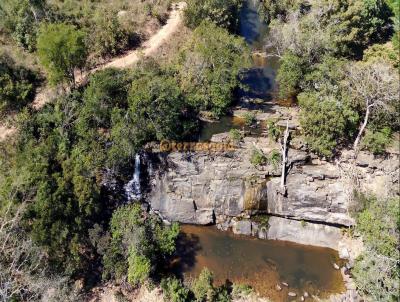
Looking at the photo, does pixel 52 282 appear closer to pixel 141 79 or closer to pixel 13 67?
pixel 141 79

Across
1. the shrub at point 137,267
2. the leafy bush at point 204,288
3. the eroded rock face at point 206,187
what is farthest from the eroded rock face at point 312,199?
the shrub at point 137,267

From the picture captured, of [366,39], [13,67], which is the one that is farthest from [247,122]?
[13,67]

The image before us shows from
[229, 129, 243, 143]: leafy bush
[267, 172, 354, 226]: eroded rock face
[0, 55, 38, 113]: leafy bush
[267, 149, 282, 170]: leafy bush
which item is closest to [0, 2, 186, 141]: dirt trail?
[0, 55, 38, 113]: leafy bush

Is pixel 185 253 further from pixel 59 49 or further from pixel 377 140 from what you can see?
pixel 59 49

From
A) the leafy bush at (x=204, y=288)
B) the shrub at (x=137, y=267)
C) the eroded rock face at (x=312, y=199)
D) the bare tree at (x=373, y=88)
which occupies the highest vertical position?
the bare tree at (x=373, y=88)

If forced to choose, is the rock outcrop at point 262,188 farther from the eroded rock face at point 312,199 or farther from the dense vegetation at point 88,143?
the dense vegetation at point 88,143

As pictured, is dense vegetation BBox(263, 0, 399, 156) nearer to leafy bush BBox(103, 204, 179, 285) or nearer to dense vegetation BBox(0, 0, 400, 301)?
dense vegetation BBox(0, 0, 400, 301)
